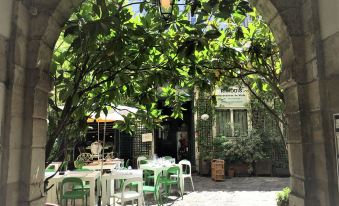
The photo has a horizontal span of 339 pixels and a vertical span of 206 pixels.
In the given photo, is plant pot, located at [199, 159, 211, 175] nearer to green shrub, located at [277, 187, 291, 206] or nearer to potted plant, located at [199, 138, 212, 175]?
potted plant, located at [199, 138, 212, 175]

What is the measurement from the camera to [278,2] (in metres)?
2.60

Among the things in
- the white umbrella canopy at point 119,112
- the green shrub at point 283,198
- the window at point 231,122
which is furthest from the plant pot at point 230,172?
the green shrub at point 283,198

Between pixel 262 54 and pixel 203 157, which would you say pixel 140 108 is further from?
pixel 203 157

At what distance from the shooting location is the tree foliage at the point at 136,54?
2.71 metres

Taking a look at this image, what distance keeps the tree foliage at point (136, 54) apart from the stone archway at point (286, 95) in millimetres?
265

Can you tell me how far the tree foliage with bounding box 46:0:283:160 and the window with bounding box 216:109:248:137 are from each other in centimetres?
984

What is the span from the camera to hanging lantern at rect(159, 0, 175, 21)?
110 inches

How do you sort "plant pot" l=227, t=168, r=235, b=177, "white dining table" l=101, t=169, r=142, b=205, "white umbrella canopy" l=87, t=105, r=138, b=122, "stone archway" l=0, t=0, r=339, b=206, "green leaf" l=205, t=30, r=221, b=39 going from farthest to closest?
"plant pot" l=227, t=168, r=235, b=177 < "white dining table" l=101, t=169, r=142, b=205 < "white umbrella canopy" l=87, t=105, r=138, b=122 < "green leaf" l=205, t=30, r=221, b=39 < "stone archway" l=0, t=0, r=339, b=206

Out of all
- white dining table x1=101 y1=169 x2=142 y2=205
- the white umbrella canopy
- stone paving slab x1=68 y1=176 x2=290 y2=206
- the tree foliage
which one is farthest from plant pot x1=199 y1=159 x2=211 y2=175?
the tree foliage

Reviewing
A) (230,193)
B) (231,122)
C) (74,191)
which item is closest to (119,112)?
(74,191)

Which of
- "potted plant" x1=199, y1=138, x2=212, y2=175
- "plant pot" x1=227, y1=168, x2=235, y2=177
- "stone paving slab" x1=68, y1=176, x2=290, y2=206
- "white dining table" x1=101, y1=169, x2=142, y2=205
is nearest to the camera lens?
"white dining table" x1=101, y1=169, x2=142, y2=205

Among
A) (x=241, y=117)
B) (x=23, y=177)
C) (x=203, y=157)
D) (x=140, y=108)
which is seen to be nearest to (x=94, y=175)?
(x=140, y=108)

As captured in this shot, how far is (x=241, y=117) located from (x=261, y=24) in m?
10.4

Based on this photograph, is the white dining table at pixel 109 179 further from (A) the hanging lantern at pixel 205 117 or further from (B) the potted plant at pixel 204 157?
(A) the hanging lantern at pixel 205 117
